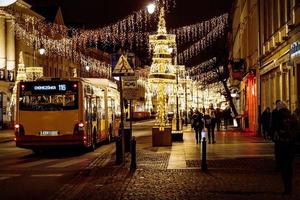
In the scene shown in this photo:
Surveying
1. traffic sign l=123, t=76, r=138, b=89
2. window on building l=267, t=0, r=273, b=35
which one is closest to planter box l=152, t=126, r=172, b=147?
window on building l=267, t=0, r=273, b=35

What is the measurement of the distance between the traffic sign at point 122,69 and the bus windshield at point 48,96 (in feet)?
17.7

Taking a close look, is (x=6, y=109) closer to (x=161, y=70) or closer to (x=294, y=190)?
(x=161, y=70)

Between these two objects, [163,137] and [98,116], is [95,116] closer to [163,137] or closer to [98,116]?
[98,116]

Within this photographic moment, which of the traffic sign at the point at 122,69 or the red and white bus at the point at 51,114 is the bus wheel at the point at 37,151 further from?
the traffic sign at the point at 122,69

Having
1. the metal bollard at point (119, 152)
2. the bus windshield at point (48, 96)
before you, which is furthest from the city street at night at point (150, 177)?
the bus windshield at point (48, 96)

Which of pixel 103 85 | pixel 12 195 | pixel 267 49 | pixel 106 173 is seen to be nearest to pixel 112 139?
pixel 103 85

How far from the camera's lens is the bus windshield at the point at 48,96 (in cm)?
2459

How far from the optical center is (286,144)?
12727mm

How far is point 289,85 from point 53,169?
11.0 meters

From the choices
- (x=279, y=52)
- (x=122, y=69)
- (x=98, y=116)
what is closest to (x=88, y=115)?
(x=98, y=116)

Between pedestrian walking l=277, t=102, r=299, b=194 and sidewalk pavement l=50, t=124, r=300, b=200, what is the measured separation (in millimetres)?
353

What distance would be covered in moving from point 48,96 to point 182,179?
10.8 metres

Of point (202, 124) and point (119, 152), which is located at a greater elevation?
point (202, 124)

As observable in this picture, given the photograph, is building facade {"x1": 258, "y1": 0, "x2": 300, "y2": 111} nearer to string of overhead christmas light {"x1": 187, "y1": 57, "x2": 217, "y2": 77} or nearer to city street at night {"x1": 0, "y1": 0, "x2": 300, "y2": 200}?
city street at night {"x1": 0, "y1": 0, "x2": 300, "y2": 200}
